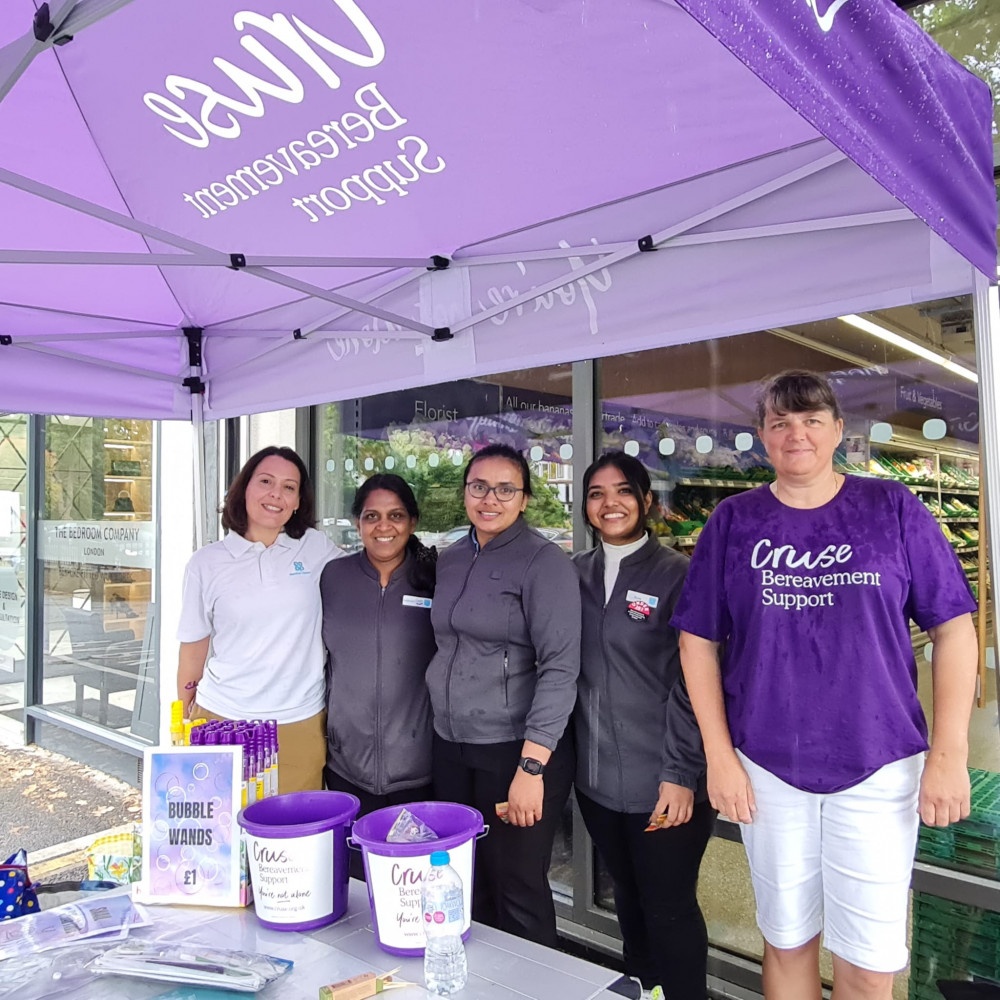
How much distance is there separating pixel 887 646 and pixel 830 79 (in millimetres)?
1133

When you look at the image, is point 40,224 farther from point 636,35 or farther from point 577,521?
point 577,521

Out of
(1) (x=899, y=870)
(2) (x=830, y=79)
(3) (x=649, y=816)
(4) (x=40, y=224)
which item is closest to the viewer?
(2) (x=830, y=79)

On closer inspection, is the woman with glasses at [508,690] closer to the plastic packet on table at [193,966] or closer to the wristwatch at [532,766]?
the wristwatch at [532,766]

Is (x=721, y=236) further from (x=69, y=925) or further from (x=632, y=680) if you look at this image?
(x=69, y=925)

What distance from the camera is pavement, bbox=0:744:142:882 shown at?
3719mm

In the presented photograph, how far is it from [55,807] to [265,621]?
117 inches

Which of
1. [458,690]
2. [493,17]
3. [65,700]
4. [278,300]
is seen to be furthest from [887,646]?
[65,700]

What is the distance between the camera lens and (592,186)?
6.42ft

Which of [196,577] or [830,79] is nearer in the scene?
[830,79]

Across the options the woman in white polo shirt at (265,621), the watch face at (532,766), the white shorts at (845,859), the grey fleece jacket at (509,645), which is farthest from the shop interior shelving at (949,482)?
the woman in white polo shirt at (265,621)

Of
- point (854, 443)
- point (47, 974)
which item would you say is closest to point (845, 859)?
point (854, 443)

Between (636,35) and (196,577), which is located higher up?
(636,35)

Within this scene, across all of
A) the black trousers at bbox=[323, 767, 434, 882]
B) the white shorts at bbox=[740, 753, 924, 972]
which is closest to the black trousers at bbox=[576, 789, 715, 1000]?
the white shorts at bbox=[740, 753, 924, 972]

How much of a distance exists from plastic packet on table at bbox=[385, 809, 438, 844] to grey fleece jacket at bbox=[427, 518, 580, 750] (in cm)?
68
